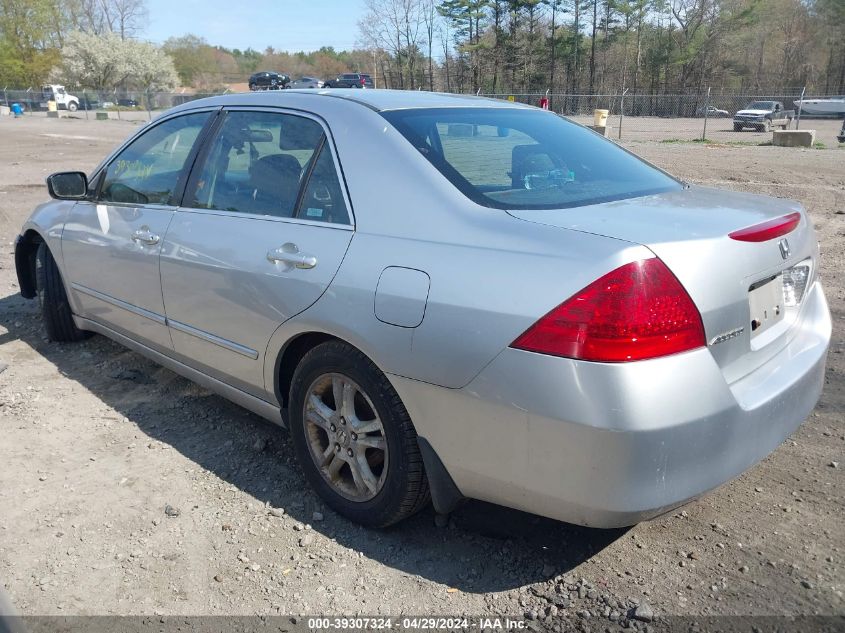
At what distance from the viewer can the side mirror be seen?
13.8 ft

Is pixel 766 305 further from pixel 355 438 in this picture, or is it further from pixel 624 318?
pixel 355 438

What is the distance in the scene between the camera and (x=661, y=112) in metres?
36.9

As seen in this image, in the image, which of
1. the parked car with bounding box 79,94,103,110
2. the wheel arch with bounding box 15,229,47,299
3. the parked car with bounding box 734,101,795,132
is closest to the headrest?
the wheel arch with bounding box 15,229,47,299

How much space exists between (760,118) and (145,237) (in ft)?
104

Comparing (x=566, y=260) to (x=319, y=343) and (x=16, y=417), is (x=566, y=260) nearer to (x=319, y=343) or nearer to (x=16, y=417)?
(x=319, y=343)

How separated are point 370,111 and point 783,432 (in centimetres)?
198

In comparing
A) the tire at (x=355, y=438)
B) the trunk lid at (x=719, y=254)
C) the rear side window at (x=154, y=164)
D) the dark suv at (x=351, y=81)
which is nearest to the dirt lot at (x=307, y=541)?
the tire at (x=355, y=438)

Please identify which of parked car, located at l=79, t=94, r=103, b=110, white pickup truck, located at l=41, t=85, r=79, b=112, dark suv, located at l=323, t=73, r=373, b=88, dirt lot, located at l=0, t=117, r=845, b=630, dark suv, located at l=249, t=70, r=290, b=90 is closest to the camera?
dirt lot, located at l=0, t=117, r=845, b=630

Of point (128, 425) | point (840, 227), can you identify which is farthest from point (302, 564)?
point (840, 227)

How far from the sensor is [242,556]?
2.64 m

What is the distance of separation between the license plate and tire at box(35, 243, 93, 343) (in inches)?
166

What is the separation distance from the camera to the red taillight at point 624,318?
6.51 feet

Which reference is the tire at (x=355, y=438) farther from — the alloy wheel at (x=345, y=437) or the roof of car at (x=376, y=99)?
the roof of car at (x=376, y=99)

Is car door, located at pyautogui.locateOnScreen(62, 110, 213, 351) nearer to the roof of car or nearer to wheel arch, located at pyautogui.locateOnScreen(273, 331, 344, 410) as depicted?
the roof of car
